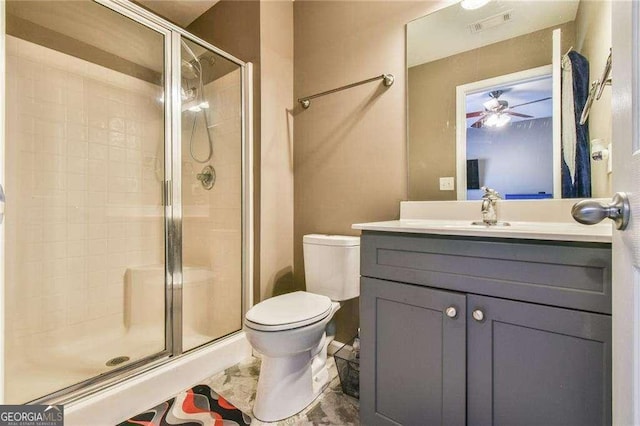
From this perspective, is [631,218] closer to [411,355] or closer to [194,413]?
[411,355]

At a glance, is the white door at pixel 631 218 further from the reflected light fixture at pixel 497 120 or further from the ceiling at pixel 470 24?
the ceiling at pixel 470 24

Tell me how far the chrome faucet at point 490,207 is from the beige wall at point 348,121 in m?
0.43

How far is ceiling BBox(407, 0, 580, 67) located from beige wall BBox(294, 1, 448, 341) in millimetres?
83

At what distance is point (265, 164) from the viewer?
6.12ft

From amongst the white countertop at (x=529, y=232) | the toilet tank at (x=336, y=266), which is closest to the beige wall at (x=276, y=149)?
the toilet tank at (x=336, y=266)

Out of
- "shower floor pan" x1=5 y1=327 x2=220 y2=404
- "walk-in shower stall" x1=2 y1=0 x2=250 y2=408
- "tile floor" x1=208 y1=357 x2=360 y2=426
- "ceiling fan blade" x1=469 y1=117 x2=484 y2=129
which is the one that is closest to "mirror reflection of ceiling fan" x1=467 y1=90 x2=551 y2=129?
"ceiling fan blade" x1=469 y1=117 x2=484 y2=129

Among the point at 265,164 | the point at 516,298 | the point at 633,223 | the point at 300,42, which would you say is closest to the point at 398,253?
the point at 516,298

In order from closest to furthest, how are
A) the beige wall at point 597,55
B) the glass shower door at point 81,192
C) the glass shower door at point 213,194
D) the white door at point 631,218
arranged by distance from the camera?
the white door at point 631,218 → the beige wall at point 597,55 → the glass shower door at point 81,192 → the glass shower door at point 213,194

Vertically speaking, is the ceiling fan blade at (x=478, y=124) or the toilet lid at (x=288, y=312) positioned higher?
the ceiling fan blade at (x=478, y=124)

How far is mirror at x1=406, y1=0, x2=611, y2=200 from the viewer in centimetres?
115

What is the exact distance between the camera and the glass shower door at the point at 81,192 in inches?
61.7

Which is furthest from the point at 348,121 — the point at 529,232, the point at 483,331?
the point at 483,331

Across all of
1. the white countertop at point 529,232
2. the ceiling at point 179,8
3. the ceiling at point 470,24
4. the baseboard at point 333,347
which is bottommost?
the baseboard at point 333,347

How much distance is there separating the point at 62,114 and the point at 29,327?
122 cm
